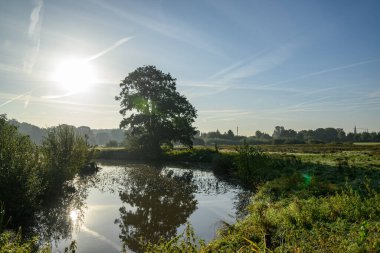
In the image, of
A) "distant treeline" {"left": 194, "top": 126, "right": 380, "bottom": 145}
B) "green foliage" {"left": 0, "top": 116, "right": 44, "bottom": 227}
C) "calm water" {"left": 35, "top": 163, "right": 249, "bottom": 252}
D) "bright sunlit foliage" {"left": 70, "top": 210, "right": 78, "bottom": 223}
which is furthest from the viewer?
"distant treeline" {"left": 194, "top": 126, "right": 380, "bottom": 145}

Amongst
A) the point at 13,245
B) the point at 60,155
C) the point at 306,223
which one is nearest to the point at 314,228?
the point at 306,223

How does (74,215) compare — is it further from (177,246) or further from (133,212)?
(177,246)

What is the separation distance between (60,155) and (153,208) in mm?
9255

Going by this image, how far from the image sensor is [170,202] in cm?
1942

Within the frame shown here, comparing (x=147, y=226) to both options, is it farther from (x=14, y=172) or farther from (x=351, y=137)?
(x=351, y=137)

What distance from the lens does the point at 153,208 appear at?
17.8m

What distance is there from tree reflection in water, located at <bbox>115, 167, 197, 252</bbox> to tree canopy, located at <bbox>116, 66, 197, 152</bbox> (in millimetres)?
22220

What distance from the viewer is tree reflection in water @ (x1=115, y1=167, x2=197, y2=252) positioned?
1301cm

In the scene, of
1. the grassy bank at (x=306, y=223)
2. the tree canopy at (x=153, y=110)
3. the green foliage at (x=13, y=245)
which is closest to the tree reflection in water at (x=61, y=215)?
the green foliage at (x=13, y=245)

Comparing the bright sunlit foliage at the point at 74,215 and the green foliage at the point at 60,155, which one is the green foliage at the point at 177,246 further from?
the green foliage at the point at 60,155

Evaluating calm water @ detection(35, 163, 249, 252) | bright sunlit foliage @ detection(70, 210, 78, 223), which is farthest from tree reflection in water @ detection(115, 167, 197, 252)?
bright sunlit foliage @ detection(70, 210, 78, 223)

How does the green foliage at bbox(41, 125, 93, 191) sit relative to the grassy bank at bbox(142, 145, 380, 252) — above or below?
above

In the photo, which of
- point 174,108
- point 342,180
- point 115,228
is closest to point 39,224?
point 115,228

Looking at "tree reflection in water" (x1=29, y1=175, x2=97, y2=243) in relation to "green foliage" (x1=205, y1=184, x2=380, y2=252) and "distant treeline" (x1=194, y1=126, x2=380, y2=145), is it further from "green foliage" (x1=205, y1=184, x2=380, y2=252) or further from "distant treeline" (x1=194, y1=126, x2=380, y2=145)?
"distant treeline" (x1=194, y1=126, x2=380, y2=145)
